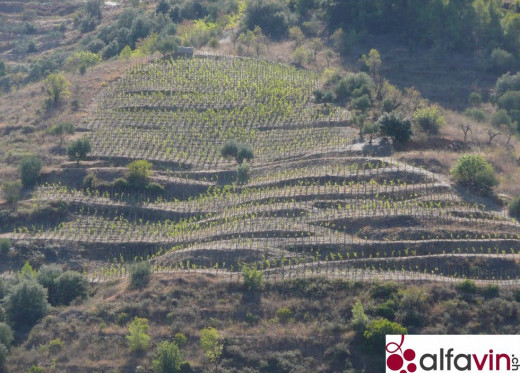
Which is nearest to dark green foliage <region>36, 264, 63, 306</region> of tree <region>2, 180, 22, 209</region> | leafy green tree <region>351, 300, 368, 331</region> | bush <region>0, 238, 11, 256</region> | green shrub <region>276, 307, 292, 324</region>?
bush <region>0, 238, 11, 256</region>

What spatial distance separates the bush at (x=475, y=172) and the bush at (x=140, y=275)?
19.7 metres

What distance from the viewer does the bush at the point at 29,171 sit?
57344 mm

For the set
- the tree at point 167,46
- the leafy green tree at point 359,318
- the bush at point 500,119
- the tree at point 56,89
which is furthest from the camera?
the tree at point 167,46

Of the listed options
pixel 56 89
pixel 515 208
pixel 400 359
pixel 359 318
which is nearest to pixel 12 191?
pixel 56 89

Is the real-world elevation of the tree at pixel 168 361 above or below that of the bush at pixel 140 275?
below

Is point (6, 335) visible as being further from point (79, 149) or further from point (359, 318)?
point (359, 318)

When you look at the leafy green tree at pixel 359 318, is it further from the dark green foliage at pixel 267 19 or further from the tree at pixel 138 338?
the dark green foliage at pixel 267 19

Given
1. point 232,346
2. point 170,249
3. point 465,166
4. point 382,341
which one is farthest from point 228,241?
point 465,166

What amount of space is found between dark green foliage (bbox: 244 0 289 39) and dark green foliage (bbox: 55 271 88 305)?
4143 centimetres

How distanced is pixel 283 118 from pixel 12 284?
79.5 feet

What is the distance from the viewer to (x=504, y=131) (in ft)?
201

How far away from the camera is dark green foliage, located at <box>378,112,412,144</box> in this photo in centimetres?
5556

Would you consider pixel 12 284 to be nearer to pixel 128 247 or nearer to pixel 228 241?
pixel 128 247

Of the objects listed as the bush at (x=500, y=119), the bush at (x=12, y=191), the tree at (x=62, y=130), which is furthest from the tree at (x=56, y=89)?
the bush at (x=500, y=119)
